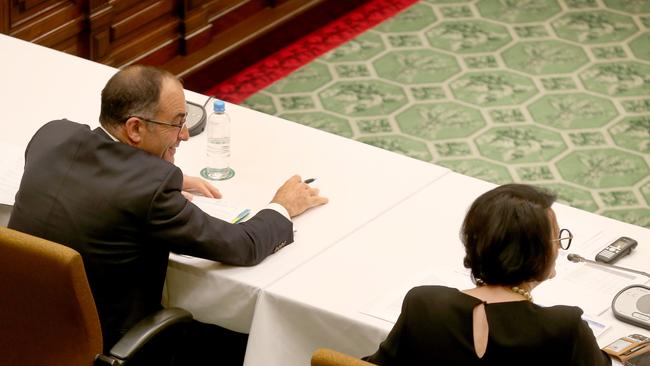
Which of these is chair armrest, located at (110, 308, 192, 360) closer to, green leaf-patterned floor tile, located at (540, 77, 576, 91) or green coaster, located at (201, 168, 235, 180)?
green coaster, located at (201, 168, 235, 180)

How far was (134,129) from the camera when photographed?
303cm

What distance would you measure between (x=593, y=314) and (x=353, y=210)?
76 cm

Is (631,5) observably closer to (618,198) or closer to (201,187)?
(618,198)

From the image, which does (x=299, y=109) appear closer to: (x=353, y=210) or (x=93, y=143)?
(x=353, y=210)

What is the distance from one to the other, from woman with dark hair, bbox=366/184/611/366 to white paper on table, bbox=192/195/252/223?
0.82m

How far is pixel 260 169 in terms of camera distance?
3562mm

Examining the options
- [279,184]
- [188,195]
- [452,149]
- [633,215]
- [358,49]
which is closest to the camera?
[188,195]

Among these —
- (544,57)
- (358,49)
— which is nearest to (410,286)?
(358,49)

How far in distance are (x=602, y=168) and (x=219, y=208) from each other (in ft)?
8.22

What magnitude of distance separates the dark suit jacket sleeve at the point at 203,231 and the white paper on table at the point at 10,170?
0.55m

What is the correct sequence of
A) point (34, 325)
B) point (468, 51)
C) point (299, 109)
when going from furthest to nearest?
point (468, 51) < point (299, 109) < point (34, 325)

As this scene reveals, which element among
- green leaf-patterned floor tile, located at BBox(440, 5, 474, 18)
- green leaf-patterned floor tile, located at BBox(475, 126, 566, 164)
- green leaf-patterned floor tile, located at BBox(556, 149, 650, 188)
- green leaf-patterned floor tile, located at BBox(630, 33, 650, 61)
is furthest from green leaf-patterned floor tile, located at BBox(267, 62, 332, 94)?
green leaf-patterned floor tile, located at BBox(630, 33, 650, 61)

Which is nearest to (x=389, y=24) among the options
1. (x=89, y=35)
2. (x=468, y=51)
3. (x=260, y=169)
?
(x=468, y=51)

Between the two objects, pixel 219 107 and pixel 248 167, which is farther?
pixel 219 107
